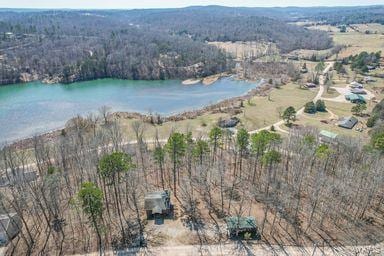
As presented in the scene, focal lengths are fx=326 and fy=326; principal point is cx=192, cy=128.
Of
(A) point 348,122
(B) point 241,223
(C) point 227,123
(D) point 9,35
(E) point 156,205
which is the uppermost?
(D) point 9,35

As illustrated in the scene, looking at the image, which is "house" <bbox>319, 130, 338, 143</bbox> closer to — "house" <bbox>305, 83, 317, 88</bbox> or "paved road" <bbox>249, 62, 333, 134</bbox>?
"paved road" <bbox>249, 62, 333, 134</bbox>

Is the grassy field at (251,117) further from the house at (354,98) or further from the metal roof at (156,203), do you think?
the metal roof at (156,203)

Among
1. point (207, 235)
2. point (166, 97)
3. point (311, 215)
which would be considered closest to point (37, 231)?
point (207, 235)

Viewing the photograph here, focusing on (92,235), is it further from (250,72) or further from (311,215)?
(250,72)

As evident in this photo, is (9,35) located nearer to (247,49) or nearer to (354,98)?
(247,49)

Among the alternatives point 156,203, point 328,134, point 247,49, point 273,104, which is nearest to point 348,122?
point 328,134

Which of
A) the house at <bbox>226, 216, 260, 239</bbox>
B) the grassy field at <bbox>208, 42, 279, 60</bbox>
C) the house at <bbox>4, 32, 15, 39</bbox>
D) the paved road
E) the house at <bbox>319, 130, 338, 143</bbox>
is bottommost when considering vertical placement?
the grassy field at <bbox>208, 42, 279, 60</bbox>

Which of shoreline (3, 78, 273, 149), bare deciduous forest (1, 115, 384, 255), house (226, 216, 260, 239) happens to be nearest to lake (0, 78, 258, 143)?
shoreline (3, 78, 273, 149)
